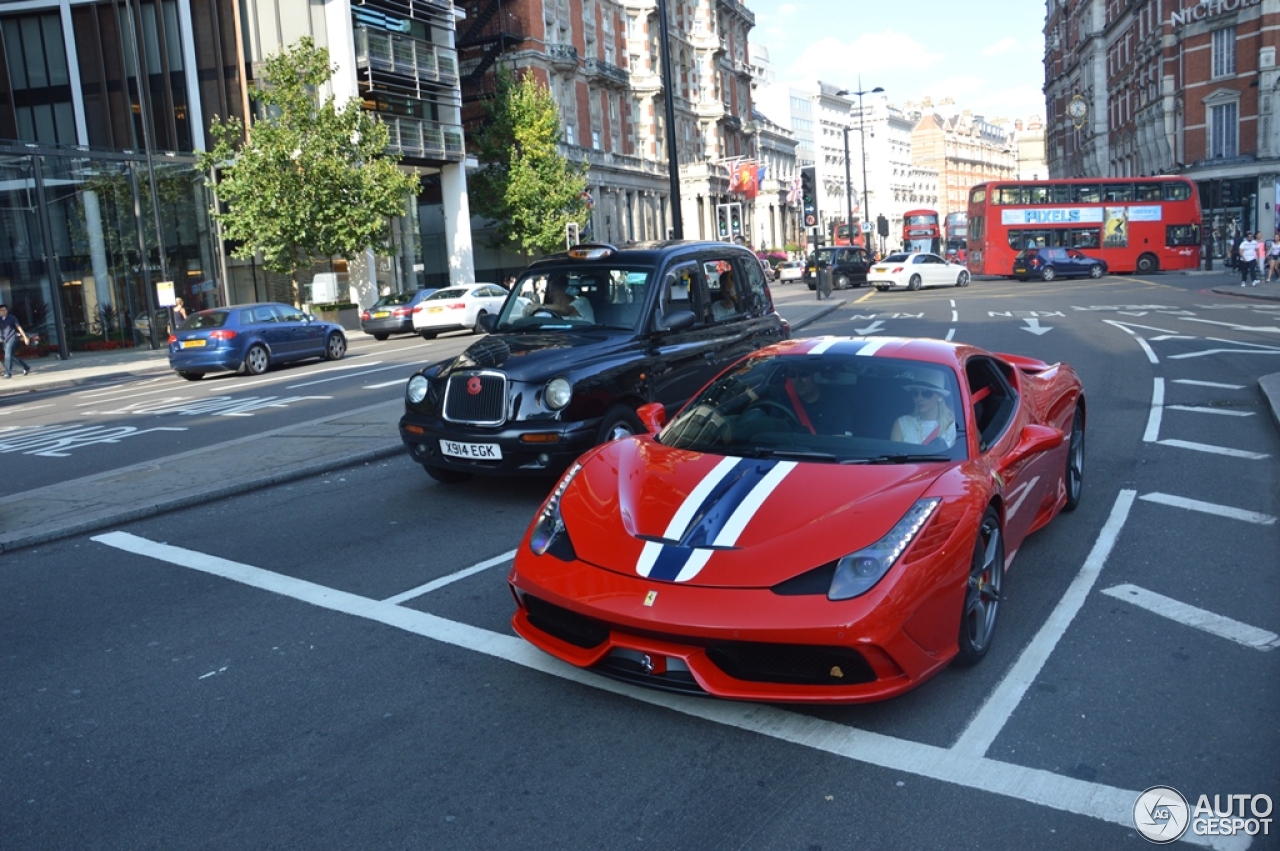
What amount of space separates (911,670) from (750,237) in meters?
99.9

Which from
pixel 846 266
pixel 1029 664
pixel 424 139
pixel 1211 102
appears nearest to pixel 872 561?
pixel 1029 664

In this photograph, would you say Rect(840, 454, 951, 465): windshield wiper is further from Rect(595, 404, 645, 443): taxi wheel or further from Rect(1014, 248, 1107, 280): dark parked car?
Rect(1014, 248, 1107, 280): dark parked car

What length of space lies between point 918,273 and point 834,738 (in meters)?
44.5

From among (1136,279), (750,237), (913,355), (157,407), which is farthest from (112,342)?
(750,237)

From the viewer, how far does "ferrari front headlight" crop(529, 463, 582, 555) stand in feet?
14.9

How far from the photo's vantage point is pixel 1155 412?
10961 mm

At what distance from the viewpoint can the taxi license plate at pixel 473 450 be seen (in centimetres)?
763

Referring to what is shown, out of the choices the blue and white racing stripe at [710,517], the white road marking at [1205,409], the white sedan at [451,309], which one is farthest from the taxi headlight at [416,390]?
the white sedan at [451,309]

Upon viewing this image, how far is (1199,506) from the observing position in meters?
7.13

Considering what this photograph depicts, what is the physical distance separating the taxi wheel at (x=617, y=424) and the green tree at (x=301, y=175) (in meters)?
28.8

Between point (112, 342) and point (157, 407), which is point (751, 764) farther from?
point (112, 342)

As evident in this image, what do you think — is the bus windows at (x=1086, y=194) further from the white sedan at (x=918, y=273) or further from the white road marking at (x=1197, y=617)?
the white road marking at (x=1197, y=617)

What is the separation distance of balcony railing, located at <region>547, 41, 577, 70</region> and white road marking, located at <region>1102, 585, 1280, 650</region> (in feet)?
184

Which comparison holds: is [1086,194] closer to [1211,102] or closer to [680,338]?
[1211,102]
